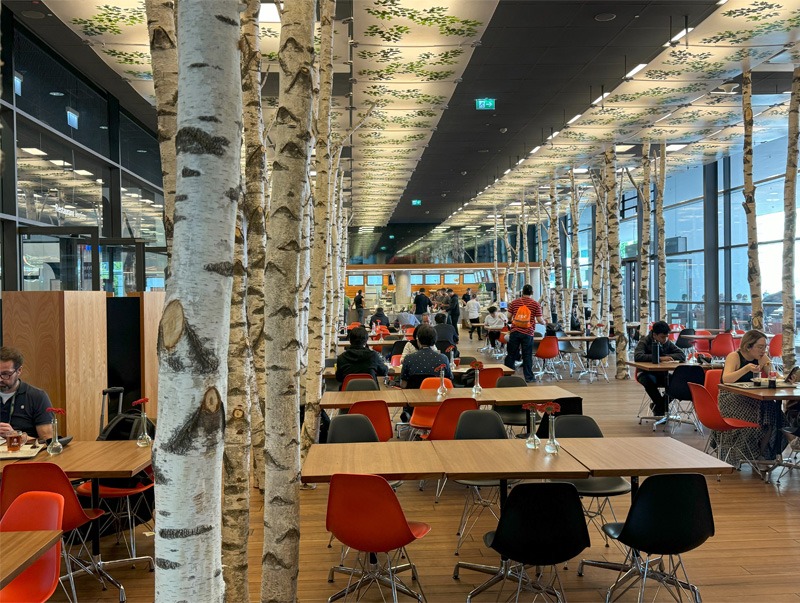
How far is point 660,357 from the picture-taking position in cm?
898

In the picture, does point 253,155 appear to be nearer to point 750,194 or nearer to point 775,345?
point 750,194

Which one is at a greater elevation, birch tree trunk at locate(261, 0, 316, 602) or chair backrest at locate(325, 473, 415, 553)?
birch tree trunk at locate(261, 0, 316, 602)

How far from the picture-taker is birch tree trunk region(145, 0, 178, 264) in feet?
8.57

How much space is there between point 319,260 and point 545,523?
3767 mm

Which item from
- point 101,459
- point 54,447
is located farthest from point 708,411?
point 54,447

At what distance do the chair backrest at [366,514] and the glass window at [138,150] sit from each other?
375 inches

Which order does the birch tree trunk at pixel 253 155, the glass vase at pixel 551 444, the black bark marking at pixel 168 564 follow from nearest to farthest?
the black bark marking at pixel 168 564, the birch tree trunk at pixel 253 155, the glass vase at pixel 551 444

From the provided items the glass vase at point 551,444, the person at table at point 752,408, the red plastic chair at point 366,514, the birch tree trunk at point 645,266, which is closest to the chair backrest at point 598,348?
the birch tree trunk at point 645,266

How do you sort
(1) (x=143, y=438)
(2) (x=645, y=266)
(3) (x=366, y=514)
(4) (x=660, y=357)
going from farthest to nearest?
1. (2) (x=645, y=266)
2. (4) (x=660, y=357)
3. (1) (x=143, y=438)
4. (3) (x=366, y=514)

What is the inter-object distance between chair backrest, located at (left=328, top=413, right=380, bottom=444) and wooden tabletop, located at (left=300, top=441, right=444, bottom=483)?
0.33m

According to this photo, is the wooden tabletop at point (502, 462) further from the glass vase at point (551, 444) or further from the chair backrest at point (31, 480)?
the chair backrest at point (31, 480)

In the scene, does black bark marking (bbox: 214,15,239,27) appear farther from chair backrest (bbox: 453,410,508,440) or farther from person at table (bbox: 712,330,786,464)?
person at table (bbox: 712,330,786,464)

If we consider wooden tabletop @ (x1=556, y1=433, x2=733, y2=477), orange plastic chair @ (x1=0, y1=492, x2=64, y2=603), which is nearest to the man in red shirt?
wooden tabletop @ (x1=556, y1=433, x2=733, y2=477)

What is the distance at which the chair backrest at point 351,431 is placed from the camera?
5.04 meters
